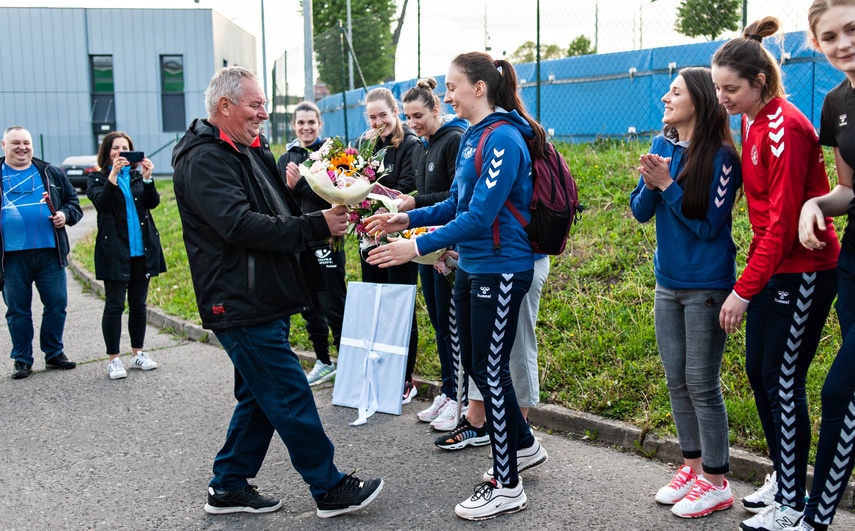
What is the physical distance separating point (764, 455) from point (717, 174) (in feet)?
5.59

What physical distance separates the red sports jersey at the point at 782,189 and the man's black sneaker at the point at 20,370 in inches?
245

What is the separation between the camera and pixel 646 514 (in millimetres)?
4098

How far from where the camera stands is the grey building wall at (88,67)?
37.0 m

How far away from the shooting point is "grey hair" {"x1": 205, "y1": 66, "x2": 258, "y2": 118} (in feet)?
13.2

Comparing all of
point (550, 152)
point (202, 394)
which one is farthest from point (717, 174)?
point (202, 394)

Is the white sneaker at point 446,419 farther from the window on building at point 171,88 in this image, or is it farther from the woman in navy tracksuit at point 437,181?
the window on building at point 171,88

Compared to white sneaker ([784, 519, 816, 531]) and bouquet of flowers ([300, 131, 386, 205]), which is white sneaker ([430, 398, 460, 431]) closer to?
bouquet of flowers ([300, 131, 386, 205])

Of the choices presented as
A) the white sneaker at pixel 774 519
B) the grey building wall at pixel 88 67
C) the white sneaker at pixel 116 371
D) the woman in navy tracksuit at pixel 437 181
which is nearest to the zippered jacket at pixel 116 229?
the white sneaker at pixel 116 371

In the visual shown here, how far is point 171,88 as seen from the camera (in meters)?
37.8

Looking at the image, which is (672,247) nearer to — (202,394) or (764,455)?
(764,455)

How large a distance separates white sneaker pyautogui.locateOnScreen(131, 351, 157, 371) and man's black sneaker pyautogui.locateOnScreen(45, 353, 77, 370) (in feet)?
1.97

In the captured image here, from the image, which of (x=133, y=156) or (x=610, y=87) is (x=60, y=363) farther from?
(x=610, y=87)

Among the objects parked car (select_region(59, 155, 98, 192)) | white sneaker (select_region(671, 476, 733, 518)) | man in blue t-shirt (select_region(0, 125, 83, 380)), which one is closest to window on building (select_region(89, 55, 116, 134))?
parked car (select_region(59, 155, 98, 192))

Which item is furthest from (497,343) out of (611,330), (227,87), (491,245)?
(611,330)
